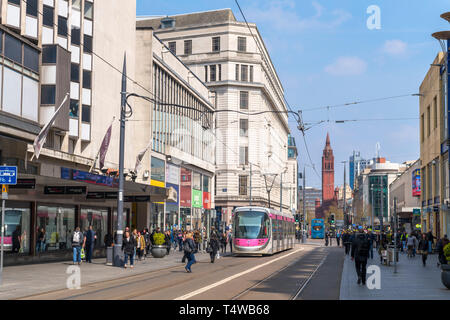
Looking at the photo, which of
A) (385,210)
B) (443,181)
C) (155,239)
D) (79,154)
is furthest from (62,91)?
(385,210)

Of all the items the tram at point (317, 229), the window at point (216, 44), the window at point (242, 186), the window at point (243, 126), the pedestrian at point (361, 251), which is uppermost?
the window at point (216, 44)

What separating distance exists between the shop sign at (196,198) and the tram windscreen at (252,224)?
18.9 m

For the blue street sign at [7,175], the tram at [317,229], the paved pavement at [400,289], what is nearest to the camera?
the paved pavement at [400,289]

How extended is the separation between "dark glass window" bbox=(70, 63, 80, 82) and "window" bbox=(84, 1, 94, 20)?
126 inches

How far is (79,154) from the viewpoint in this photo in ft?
114

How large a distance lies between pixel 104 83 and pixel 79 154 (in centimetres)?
510

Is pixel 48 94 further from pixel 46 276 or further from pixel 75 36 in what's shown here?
pixel 46 276

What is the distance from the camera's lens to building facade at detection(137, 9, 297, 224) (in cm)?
8000

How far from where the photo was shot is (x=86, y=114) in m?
35.4


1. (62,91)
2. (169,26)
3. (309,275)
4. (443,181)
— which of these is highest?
(169,26)

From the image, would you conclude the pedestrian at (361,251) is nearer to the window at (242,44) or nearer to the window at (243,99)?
the window at (243,99)

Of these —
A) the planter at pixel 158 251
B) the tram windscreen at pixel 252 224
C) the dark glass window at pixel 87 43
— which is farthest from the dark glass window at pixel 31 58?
the tram windscreen at pixel 252 224

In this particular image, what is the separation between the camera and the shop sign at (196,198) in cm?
5649
